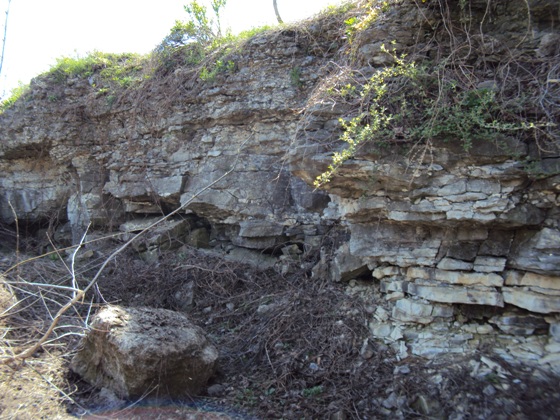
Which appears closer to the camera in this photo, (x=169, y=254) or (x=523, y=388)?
(x=523, y=388)

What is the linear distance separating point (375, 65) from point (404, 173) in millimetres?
1139

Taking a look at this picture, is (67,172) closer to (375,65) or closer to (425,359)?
(375,65)

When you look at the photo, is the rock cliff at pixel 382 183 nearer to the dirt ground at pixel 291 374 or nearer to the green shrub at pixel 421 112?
the green shrub at pixel 421 112

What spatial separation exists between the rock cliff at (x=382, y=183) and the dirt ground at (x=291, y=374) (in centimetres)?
23

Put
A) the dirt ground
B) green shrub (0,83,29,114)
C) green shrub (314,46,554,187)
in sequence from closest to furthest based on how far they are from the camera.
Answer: the dirt ground, green shrub (314,46,554,187), green shrub (0,83,29,114)

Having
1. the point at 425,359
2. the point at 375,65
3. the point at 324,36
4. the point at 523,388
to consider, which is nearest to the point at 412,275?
the point at 425,359

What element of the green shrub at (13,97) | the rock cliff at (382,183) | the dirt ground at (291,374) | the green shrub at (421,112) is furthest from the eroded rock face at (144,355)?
the green shrub at (13,97)

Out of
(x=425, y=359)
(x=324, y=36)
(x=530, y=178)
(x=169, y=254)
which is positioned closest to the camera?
(x=530, y=178)

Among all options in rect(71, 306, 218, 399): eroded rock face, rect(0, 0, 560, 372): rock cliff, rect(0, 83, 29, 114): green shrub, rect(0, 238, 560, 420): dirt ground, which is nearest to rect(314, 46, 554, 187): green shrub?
rect(0, 0, 560, 372): rock cliff

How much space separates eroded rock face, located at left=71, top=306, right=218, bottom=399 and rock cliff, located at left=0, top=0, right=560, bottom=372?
1653 mm

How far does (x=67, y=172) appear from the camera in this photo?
7703 mm

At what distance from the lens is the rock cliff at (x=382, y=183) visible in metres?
3.41

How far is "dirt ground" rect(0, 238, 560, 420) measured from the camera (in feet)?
10.6

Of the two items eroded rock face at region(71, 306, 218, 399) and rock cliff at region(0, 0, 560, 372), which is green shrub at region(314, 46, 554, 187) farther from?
eroded rock face at region(71, 306, 218, 399)
